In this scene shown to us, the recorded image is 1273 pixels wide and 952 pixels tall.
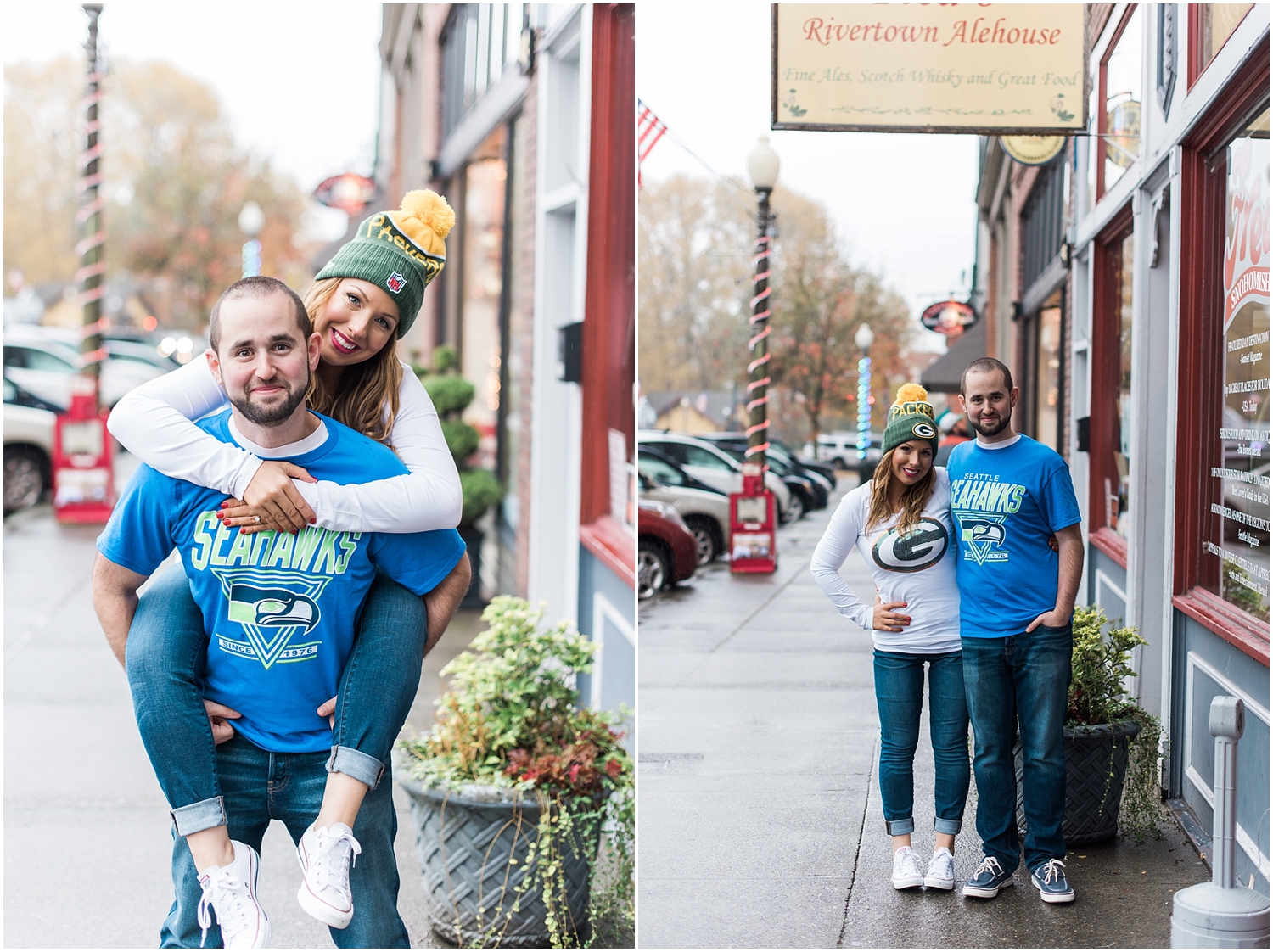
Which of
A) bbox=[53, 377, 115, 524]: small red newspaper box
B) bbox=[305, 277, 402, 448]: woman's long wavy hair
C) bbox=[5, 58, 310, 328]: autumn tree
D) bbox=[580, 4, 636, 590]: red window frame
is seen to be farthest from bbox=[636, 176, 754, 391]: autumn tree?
bbox=[5, 58, 310, 328]: autumn tree

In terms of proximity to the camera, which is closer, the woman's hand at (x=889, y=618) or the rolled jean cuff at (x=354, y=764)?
the rolled jean cuff at (x=354, y=764)

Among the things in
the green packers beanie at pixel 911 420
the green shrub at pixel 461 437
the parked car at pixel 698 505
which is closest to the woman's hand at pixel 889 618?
the green packers beanie at pixel 911 420

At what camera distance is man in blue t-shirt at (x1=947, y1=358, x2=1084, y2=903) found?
3.64 meters

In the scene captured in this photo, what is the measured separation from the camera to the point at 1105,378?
419cm

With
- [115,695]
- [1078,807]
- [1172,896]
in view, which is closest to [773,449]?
[1078,807]

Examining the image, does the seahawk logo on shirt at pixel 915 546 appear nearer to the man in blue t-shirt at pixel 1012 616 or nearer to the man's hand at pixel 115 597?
the man in blue t-shirt at pixel 1012 616

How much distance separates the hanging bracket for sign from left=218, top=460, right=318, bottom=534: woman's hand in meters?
2.17

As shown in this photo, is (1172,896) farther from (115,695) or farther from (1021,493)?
(115,695)

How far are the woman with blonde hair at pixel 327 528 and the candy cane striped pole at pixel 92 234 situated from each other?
11636 mm

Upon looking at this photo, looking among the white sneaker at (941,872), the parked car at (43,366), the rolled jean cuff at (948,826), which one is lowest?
the white sneaker at (941,872)

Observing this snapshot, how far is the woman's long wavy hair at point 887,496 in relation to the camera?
12.2 feet

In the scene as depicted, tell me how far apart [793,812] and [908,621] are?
2.58 feet

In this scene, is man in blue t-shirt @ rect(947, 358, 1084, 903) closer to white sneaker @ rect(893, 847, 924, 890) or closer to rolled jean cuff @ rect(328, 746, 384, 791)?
white sneaker @ rect(893, 847, 924, 890)

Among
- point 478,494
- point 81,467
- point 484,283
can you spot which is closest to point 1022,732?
point 478,494
